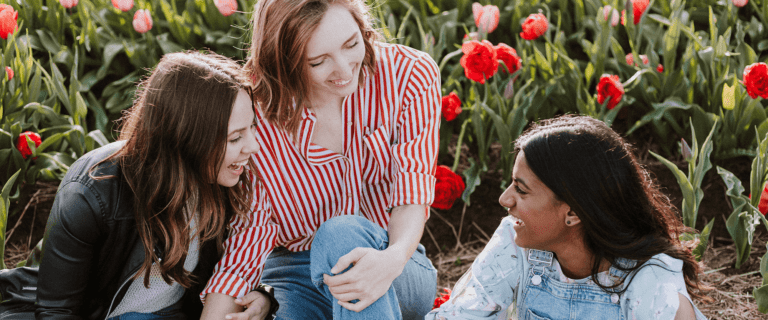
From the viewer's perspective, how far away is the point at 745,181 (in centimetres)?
256

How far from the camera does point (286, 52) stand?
5.31 ft

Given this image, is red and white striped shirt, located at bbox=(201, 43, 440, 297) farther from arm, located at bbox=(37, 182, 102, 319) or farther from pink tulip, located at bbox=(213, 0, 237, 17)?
pink tulip, located at bbox=(213, 0, 237, 17)

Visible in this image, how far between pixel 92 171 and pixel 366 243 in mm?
668

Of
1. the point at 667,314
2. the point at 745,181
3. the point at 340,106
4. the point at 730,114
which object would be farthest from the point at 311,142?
the point at 745,181

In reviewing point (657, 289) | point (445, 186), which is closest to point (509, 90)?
point (445, 186)

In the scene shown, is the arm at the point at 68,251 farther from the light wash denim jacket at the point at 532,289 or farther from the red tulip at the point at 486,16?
the red tulip at the point at 486,16

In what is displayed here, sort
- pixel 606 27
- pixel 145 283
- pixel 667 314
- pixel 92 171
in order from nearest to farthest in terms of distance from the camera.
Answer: pixel 667 314 → pixel 92 171 → pixel 145 283 → pixel 606 27

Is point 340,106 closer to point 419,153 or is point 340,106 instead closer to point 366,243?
point 419,153

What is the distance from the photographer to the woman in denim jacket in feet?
4.61

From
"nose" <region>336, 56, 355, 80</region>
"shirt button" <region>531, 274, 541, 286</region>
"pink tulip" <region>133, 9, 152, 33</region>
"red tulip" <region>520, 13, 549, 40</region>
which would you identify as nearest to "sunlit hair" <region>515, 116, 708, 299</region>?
"shirt button" <region>531, 274, 541, 286</region>

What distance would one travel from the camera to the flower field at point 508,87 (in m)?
2.36

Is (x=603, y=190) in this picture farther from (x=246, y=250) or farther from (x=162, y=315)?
(x=162, y=315)

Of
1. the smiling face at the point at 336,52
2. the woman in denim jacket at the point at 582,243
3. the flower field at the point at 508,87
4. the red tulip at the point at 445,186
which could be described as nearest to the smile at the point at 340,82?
the smiling face at the point at 336,52

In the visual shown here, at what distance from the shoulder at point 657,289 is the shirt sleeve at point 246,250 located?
2.99ft
